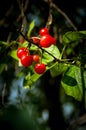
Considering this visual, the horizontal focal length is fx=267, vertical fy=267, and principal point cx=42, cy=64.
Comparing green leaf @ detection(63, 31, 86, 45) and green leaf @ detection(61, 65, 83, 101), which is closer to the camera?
green leaf @ detection(63, 31, 86, 45)

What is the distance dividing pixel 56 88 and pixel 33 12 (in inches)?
44.7

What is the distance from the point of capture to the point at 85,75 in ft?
5.84

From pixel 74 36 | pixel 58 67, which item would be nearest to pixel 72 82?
pixel 58 67

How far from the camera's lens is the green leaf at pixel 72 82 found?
169 cm

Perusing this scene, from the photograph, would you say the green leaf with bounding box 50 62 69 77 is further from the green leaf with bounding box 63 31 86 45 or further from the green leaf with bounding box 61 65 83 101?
the green leaf with bounding box 63 31 86 45

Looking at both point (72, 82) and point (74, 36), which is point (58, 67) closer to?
point (72, 82)

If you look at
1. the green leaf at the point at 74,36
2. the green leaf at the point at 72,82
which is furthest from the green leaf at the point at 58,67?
the green leaf at the point at 74,36

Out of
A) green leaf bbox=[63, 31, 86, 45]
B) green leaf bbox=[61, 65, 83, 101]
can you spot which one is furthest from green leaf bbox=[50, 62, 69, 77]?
green leaf bbox=[63, 31, 86, 45]

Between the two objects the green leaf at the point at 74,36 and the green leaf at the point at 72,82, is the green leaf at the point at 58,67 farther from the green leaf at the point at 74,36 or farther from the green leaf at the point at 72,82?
the green leaf at the point at 74,36

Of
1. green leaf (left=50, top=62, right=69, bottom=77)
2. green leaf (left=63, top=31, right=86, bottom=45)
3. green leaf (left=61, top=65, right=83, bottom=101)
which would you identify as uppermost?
green leaf (left=63, top=31, right=86, bottom=45)

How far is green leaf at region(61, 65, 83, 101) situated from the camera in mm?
1688

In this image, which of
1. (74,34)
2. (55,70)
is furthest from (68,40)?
(55,70)

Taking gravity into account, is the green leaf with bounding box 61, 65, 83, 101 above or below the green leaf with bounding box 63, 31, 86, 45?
below

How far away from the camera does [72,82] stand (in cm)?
170
